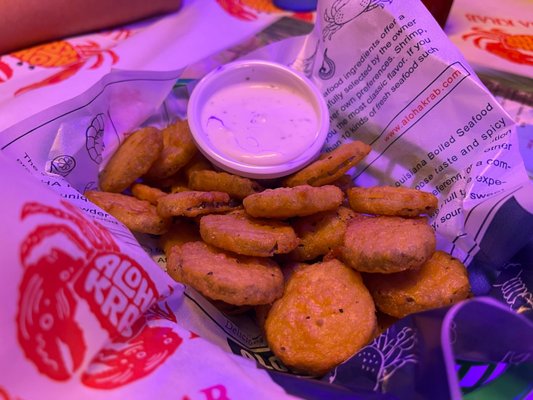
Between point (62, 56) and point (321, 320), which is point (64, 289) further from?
point (62, 56)

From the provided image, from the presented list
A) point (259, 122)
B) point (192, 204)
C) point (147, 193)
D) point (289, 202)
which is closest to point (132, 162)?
point (147, 193)

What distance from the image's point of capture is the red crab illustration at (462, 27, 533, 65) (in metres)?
2.18

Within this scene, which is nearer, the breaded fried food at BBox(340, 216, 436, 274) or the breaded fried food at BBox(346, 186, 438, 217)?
the breaded fried food at BBox(340, 216, 436, 274)

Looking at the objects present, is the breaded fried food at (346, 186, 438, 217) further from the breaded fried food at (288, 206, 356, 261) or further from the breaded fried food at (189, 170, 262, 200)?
the breaded fried food at (189, 170, 262, 200)

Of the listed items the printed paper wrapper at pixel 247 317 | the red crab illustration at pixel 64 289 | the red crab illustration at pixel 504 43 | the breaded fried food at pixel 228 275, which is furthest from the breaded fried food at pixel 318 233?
the red crab illustration at pixel 504 43

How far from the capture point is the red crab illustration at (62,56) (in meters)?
1.87

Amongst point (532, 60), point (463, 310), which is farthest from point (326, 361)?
point (532, 60)

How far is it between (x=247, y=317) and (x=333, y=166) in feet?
1.52

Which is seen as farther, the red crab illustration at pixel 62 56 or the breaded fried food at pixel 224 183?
the red crab illustration at pixel 62 56

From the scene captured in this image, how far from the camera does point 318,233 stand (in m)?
1.38

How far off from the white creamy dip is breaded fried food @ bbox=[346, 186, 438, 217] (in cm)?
25

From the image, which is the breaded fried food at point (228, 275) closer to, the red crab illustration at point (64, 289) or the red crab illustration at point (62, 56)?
the red crab illustration at point (64, 289)

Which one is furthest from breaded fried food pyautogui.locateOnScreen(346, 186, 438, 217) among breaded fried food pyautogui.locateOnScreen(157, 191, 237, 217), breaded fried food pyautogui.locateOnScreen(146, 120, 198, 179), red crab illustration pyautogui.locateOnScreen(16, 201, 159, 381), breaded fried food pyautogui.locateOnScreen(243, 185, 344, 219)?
red crab illustration pyautogui.locateOnScreen(16, 201, 159, 381)

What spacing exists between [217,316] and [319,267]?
10.9 inches
